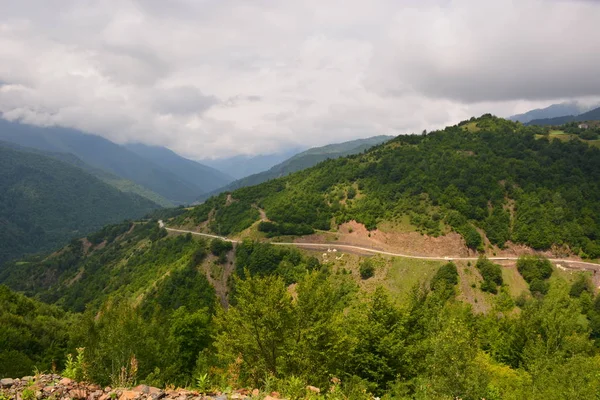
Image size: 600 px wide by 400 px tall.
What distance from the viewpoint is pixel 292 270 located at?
85.8 metres

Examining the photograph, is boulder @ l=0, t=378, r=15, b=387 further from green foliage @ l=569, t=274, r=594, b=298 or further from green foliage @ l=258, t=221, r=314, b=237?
green foliage @ l=569, t=274, r=594, b=298

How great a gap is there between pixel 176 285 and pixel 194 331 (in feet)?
167

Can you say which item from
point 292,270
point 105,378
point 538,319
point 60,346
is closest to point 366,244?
point 292,270

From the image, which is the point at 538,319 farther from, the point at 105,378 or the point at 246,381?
the point at 105,378

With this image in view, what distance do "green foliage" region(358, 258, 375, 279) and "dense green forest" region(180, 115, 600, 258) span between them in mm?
17448

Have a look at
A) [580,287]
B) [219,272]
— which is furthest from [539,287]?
[219,272]

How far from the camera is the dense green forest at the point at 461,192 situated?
3553 inches

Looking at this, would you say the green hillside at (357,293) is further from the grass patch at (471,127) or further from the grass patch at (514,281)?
the grass patch at (471,127)

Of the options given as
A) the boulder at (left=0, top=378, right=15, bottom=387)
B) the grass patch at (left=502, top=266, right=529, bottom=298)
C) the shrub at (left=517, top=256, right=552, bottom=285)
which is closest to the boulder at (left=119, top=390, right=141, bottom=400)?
the boulder at (left=0, top=378, right=15, bottom=387)

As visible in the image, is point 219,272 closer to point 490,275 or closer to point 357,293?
point 357,293

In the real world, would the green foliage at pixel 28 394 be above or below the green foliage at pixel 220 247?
above

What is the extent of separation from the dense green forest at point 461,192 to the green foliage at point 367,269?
57.2ft

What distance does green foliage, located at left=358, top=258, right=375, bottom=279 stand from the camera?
8050 cm

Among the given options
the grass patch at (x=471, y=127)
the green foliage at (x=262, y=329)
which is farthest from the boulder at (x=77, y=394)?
the grass patch at (x=471, y=127)
